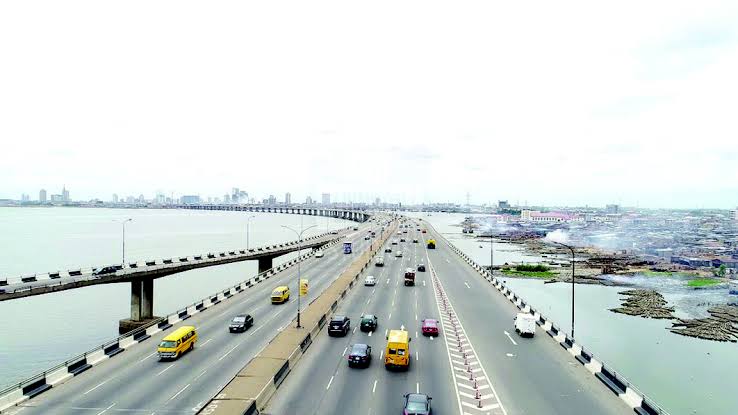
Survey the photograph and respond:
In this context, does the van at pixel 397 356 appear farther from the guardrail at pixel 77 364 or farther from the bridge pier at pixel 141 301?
the bridge pier at pixel 141 301

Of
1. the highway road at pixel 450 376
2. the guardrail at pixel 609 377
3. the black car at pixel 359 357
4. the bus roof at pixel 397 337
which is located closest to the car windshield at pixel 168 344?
the highway road at pixel 450 376

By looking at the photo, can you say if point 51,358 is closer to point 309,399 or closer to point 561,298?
point 309,399

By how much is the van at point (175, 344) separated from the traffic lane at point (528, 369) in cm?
2345

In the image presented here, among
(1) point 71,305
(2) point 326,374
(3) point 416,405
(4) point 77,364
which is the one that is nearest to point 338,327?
(2) point 326,374

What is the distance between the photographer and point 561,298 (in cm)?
9675

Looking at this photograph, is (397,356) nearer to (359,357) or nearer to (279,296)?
(359,357)

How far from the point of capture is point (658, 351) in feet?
205

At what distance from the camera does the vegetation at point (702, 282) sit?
11375 centimetres

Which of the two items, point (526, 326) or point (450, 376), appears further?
point (526, 326)

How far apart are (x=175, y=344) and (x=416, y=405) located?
20616 millimetres

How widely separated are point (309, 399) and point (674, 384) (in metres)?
41.9

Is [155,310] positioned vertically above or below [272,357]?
below

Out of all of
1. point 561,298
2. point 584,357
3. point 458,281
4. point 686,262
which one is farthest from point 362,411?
point 686,262

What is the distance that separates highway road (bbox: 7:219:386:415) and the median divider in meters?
1.38
